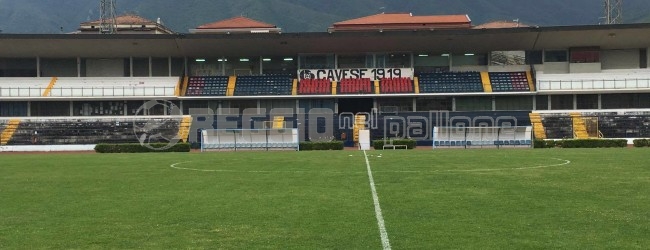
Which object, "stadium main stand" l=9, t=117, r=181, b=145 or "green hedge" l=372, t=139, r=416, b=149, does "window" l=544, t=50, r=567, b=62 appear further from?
"stadium main stand" l=9, t=117, r=181, b=145

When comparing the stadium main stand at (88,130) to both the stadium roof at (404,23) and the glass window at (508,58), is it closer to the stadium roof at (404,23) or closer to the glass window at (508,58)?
the glass window at (508,58)

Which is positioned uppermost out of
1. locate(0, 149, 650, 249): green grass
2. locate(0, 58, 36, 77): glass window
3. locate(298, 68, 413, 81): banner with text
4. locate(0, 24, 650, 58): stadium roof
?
locate(0, 24, 650, 58): stadium roof

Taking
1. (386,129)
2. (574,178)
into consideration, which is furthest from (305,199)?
(386,129)

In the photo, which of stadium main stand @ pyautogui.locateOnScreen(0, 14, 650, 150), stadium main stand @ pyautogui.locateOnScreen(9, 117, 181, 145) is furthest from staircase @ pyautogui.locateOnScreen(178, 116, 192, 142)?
stadium main stand @ pyautogui.locateOnScreen(9, 117, 181, 145)

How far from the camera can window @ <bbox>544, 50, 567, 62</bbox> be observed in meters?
62.2

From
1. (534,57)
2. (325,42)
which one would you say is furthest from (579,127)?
(325,42)

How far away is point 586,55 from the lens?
61.2 metres

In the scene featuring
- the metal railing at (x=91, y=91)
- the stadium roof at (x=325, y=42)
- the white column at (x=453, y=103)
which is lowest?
the white column at (x=453, y=103)

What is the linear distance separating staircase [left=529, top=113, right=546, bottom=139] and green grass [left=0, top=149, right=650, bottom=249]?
112 feet

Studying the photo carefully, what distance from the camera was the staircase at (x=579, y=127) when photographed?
5372cm

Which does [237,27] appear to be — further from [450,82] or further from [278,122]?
[450,82]

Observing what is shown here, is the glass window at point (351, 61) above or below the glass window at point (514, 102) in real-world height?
above

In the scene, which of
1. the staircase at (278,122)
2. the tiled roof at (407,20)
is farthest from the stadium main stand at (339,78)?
the tiled roof at (407,20)

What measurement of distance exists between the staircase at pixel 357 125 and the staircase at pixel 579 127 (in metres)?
16.8
